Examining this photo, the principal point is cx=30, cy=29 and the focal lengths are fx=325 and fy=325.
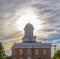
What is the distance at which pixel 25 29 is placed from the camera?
83062 millimetres

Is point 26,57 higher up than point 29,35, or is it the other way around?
point 29,35

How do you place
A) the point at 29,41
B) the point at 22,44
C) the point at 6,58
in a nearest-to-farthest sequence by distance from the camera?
the point at 22,44, the point at 29,41, the point at 6,58

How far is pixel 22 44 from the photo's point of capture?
77438 mm

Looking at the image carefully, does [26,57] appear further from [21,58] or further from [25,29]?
[25,29]

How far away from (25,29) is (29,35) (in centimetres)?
188

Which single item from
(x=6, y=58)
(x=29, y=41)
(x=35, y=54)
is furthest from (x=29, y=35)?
(x=6, y=58)

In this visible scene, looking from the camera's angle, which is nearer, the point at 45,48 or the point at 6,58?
the point at 45,48

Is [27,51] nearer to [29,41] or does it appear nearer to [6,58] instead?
[29,41]

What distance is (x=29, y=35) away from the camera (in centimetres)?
8344

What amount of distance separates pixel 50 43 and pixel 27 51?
5896 millimetres

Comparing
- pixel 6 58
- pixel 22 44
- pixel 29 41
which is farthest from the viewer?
pixel 6 58

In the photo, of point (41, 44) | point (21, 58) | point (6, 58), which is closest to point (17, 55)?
point (21, 58)

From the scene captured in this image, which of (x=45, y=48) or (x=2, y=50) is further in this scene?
(x=2, y=50)

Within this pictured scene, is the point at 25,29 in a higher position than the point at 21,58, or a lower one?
higher
